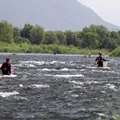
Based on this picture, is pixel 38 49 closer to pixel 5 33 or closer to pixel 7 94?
pixel 5 33

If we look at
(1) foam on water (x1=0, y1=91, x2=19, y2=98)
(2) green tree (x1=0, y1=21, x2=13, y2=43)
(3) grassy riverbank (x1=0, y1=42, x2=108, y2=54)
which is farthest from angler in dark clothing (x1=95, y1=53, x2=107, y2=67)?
(2) green tree (x1=0, y1=21, x2=13, y2=43)

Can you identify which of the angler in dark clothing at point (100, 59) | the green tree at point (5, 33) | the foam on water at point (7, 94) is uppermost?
the green tree at point (5, 33)

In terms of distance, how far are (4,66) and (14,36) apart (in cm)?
16628

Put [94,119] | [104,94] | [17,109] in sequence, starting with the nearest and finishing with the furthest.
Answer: [94,119]
[17,109]
[104,94]

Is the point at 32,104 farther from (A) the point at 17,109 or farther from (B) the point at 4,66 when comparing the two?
(B) the point at 4,66

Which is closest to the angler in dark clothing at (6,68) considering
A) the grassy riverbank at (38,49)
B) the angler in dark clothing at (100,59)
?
the angler in dark clothing at (100,59)

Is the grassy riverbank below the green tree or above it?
below

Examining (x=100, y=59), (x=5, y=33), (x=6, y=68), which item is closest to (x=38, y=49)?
(x=5, y=33)

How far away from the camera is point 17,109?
1862cm

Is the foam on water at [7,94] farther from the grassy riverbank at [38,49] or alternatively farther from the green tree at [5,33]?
the green tree at [5,33]

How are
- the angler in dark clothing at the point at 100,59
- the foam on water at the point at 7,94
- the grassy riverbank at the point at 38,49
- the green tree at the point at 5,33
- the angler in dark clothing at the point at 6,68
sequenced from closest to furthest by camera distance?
the foam on water at the point at 7,94 < the angler in dark clothing at the point at 6,68 < the angler in dark clothing at the point at 100,59 < the grassy riverbank at the point at 38,49 < the green tree at the point at 5,33

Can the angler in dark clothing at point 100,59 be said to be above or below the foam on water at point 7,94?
above

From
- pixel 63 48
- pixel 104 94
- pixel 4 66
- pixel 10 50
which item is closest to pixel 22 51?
pixel 10 50

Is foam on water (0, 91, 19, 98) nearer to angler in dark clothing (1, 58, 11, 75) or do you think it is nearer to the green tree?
angler in dark clothing (1, 58, 11, 75)
